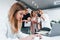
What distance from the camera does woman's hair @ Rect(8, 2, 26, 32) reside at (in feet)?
3.69

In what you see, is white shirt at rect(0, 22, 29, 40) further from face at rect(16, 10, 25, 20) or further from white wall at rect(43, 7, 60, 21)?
white wall at rect(43, 7, 60, 21)

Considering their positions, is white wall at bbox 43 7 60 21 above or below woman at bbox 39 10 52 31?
above

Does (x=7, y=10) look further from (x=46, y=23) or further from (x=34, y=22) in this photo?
(x=46, y=23)

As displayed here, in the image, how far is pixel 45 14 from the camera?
1.15 metres

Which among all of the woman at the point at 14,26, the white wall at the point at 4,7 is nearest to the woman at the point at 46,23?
the woman at the point at 14,26

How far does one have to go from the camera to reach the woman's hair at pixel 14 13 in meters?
1.13

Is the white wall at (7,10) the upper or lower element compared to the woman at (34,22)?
upper

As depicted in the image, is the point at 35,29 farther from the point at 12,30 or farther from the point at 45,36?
the point at 12,30

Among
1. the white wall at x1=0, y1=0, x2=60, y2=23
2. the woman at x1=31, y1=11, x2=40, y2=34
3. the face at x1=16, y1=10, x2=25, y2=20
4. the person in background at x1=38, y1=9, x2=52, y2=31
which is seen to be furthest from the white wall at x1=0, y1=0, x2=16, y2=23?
the person in background at x1=38, y1=9, x2=52, y2=31

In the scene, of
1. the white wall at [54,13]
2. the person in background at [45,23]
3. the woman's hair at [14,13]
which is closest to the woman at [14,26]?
the woman's hair at [14,13]

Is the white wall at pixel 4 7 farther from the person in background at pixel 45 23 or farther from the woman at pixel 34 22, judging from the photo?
the person in background at pixel 45 23

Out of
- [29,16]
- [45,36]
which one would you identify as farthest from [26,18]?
[45,36]

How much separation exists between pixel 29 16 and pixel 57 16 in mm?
298

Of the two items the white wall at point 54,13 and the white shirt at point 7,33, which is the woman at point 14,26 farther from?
the white wall at point 54,13
